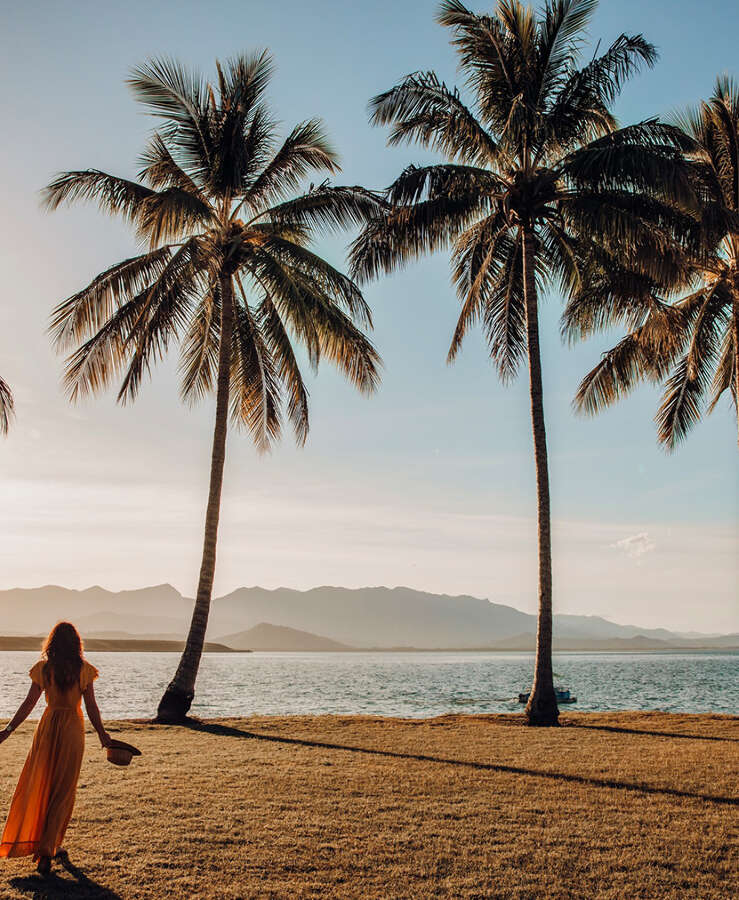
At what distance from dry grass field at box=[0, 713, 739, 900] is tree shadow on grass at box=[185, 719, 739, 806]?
0.15 feet

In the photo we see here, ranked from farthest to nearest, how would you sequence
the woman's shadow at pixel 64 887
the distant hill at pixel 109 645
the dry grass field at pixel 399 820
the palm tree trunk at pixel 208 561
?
the distant hill at pixel 109 645
the palm tree trunk at pixel 208 561
the dry grass field at pixel 399 820
the woman's shadow at pixel 64 887

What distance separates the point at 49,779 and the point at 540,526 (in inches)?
481

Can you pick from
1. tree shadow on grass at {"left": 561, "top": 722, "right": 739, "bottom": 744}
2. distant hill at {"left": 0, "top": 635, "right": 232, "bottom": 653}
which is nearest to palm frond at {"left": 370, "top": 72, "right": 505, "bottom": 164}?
tree shadow on grass at {"left": 561, "top": 722, "right": 739, "bottom": 744}

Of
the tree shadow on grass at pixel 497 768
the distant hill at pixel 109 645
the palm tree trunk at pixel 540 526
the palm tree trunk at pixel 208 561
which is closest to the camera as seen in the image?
the tree shadow on grass at pixel 497 768

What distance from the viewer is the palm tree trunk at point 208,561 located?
15977mm

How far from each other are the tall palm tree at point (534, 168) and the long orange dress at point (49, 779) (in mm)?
11356

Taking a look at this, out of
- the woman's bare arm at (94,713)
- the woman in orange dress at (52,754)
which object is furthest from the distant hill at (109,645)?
the woman in orange dress at (52,754)

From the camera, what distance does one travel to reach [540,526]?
16469 mm

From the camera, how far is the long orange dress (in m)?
6.05

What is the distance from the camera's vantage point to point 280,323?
771 inches

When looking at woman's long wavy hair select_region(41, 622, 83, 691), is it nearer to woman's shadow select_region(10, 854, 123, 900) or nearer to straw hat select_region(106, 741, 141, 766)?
straw hat select_region(106, 741, 141, 766)

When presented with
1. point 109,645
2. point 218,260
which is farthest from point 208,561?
point 109,645

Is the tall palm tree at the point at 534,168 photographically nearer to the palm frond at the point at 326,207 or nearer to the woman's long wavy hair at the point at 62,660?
the palm frond at the point at 326,207

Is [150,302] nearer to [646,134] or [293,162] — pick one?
[293,162]
